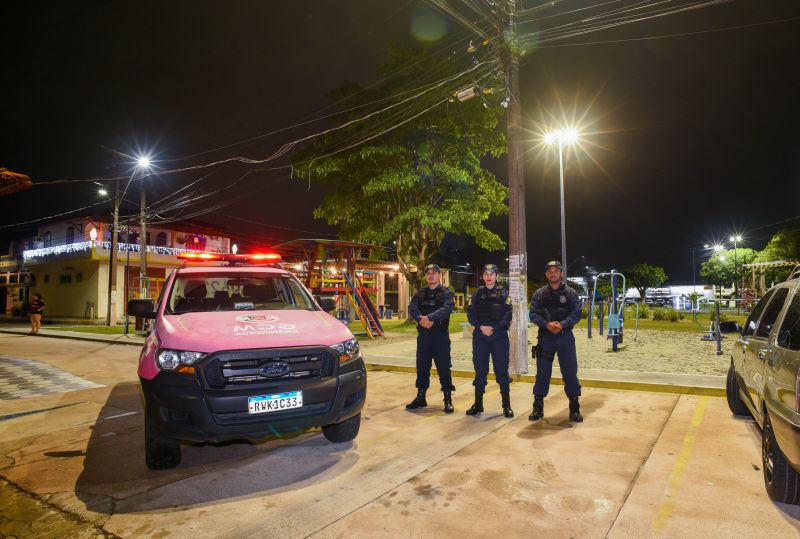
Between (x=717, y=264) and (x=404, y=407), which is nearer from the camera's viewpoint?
(x=404, y=407)

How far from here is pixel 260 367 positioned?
3.86 m

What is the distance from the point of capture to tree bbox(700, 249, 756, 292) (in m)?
50.8

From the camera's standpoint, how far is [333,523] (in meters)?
3.18

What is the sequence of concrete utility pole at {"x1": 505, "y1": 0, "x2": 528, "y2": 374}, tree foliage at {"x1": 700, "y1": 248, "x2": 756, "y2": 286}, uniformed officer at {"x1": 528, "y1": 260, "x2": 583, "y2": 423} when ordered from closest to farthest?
1. uniformed officer at {"x1": 528, "y1": 260, "x2": 583, "y2": 423}
2. concrete utility pole at {"x1": 505, "y1": 0, "x2": 528, "y2": 374}
3. tree foliage at {"x1": 700, "y1": 248, "x2": 756, "y2": 286}

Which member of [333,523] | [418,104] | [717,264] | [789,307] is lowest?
[333,523]

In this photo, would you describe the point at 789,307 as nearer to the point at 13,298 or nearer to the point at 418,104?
the point at 418,104

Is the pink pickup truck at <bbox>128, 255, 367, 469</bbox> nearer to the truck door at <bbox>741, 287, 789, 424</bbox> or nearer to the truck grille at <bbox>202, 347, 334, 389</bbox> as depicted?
the truck grille at <bbox>202, 347, 334, 389</bbox>

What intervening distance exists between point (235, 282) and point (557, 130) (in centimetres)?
1473

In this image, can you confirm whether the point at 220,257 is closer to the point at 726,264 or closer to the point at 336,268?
the point at 336,268

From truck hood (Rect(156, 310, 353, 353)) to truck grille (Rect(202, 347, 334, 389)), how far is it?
63 millimetres

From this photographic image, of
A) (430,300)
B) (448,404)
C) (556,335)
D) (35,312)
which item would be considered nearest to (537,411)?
(556,335)

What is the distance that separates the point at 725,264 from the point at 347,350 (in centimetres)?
6100

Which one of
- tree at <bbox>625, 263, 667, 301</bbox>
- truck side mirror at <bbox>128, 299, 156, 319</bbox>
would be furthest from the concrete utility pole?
tree at <bbox>625, 263, 667, 301</bbox>

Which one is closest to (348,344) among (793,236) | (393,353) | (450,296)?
(450,296)
